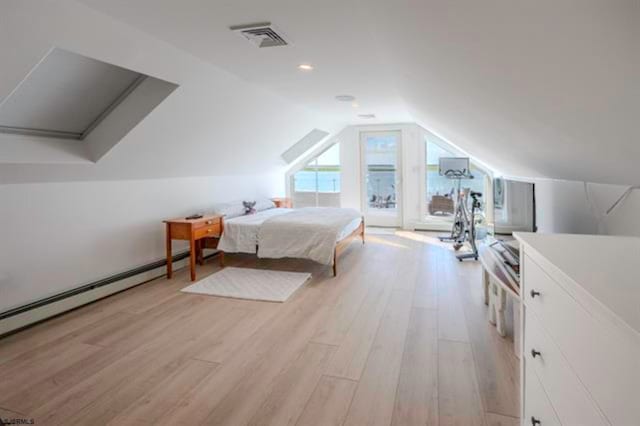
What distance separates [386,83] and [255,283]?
2734 millimetres

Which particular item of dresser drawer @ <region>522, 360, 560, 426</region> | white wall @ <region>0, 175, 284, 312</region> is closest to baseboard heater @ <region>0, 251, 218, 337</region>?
white wall @ <region>0, 175, 284, 312</region>

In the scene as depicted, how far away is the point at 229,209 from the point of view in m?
5.36

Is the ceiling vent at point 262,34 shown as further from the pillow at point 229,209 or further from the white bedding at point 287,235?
the pillow at point 229,209

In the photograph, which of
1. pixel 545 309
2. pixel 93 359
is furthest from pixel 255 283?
pixel 545 309

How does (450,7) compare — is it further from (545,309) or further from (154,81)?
(154,81)

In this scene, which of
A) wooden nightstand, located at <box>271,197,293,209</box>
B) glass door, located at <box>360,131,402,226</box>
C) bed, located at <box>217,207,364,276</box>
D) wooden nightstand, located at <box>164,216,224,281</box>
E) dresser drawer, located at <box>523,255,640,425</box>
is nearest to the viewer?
dresser drawer, located at <box>523,255,640,425</box>

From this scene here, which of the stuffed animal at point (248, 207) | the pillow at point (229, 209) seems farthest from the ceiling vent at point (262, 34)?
the stuffed animal at point (248, 207)

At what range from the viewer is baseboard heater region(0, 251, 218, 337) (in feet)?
9.70

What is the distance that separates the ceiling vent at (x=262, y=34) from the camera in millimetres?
2461

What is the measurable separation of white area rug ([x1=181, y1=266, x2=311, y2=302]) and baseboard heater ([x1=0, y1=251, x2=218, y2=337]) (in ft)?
2.08

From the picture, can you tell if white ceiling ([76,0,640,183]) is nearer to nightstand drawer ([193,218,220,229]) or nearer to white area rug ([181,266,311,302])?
nightstand drawer ([193,218,220,229])

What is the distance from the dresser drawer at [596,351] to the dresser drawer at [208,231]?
12.5 ft

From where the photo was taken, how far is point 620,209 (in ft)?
6.35

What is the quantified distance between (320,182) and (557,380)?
7.15 m
